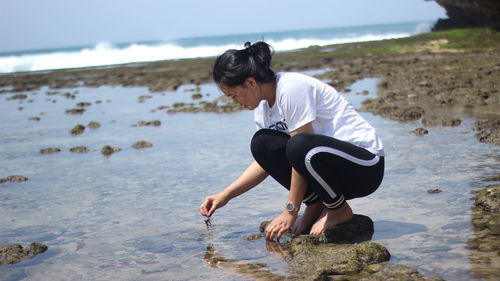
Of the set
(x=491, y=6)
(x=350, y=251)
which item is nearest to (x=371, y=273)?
(x=350, y=251)

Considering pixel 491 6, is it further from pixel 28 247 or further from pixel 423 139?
pixel 28 247

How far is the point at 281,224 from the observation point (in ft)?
11.6

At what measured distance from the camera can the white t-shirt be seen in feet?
11.0

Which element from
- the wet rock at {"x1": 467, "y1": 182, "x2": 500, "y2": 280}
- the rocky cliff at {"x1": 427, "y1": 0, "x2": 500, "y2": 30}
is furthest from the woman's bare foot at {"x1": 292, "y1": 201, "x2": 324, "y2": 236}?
the rocky cliff at {"x1": 427, "y1": 0, "x2": 500, "y2": 30}

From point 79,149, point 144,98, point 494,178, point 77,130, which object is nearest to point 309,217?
point 494,178

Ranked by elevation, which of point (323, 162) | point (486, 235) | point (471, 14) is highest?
point (471, 14)

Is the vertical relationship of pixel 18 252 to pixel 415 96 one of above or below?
below

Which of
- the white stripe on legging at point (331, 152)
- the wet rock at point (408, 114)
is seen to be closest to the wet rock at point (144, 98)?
the wet rock at point (408, 114)

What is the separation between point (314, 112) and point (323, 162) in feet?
0.86

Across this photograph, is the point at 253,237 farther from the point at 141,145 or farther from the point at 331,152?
the point at 141,145

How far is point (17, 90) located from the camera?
22.2 meters

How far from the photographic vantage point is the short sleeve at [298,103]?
3336mm

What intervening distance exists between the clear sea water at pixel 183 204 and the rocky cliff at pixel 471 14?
63.2ft

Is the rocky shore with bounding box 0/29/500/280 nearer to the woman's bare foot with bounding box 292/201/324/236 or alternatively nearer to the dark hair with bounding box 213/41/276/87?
the woman's bare foot with bounding box 292/201/324/236
